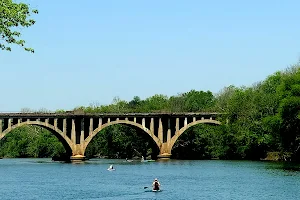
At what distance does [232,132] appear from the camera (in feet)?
339

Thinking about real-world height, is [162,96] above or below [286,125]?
above

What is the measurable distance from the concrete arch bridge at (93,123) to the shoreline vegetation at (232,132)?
238cm

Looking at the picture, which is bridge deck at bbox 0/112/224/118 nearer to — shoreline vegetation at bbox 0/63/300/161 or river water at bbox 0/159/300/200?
shoreline vegetation at bbox 0/63/300/161

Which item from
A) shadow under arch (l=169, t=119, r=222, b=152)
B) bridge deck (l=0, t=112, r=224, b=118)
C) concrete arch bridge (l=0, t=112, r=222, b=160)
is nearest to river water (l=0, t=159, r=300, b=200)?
bridge deck (l=0, t=112, r=224, b=118)

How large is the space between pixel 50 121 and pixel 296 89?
38.6 m

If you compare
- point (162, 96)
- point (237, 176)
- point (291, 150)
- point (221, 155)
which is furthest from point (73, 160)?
point (162, 96)

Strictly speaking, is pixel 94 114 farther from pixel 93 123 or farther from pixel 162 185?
pixel 162 185

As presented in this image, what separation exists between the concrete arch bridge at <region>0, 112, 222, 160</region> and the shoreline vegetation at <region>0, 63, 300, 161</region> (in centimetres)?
238

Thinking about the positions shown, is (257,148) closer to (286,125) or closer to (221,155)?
(221,155)

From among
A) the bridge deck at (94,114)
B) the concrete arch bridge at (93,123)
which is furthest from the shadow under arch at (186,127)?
the bridge deck at (94,114)

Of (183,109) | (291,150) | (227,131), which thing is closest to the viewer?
(291,150)

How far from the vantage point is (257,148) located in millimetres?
101938

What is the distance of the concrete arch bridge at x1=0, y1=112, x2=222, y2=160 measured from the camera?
95863mm

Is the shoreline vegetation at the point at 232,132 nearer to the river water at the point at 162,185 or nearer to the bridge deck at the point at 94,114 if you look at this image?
the bridge deck at the point at 94,114
